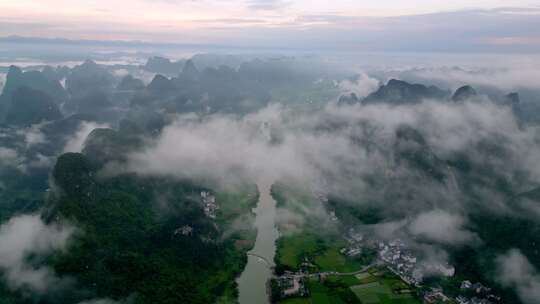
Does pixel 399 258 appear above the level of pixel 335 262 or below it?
above

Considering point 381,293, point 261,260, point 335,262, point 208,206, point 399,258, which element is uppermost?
point 208,206

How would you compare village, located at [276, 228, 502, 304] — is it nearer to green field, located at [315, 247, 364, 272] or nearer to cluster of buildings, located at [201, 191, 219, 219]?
green field, located at [315, 247, 364, 272]

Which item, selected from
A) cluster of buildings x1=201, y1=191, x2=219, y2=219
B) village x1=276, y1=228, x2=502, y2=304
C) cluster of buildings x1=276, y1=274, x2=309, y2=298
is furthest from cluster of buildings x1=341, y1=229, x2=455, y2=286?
cluster of buildings x1=201, y1=191, x2=219, y2=219

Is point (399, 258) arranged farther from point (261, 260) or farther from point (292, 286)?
point (261, 260)

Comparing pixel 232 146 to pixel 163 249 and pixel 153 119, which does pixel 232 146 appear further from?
pixel 163 249

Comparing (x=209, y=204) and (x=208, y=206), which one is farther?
(x=209, y=204)

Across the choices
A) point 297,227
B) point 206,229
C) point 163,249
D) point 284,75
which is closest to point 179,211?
point 206,229

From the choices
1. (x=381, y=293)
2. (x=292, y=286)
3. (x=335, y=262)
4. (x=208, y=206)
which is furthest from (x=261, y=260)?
(x=381, y=293)
